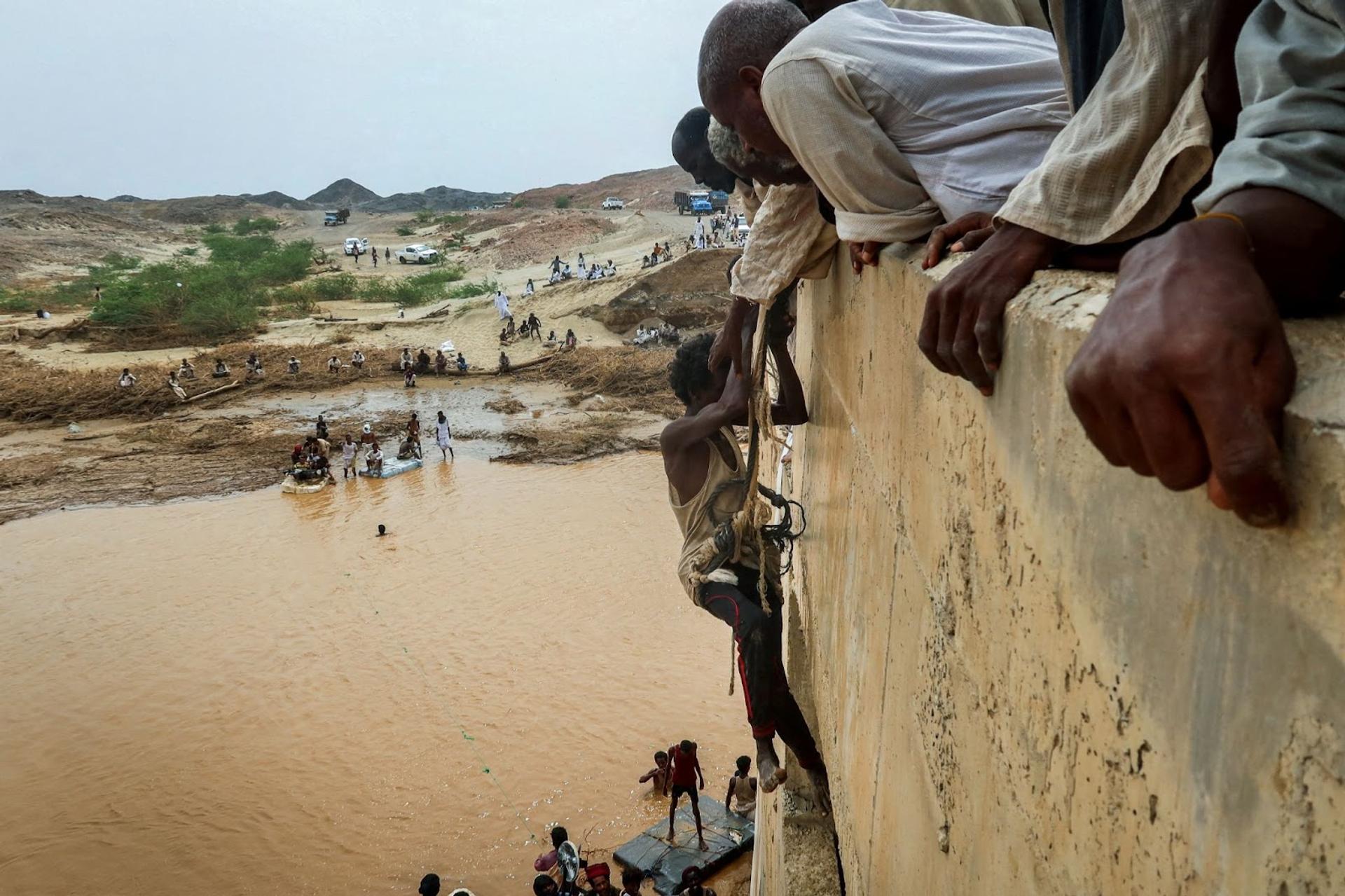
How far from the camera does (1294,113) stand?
79 cm

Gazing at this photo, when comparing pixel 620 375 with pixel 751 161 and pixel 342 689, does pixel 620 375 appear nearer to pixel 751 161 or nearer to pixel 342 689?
pixel 342 689

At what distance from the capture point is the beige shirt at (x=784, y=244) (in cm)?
259

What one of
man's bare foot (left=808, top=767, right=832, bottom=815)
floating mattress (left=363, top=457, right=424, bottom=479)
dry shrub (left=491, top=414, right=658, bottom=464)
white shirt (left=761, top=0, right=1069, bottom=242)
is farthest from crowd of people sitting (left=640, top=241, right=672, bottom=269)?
white shirt (left=761, top=0, right=1069, bottom=242)

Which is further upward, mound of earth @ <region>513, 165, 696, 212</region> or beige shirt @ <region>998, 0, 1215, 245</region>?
mound of earth @ <region>513, 165, 696, 212</region>

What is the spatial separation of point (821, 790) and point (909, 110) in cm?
288

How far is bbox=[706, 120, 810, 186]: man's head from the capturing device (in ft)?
7.41

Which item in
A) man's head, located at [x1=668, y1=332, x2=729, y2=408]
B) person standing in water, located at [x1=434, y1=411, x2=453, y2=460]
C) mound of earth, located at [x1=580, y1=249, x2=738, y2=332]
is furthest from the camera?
mound of earth, located at [x1=580, y1=249, x2=738, y2=332]

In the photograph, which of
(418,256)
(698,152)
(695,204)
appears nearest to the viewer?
(698,152)

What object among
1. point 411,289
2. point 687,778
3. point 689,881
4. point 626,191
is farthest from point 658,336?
point 626,191

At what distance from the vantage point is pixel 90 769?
1062cm

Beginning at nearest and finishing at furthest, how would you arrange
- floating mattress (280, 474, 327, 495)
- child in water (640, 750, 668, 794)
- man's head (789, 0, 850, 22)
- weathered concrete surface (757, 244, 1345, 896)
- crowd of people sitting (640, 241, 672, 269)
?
weathered concrete surface (757, 244, 1345, 896) → man's head (789, 0, 850, 22) → child in water (640, 750, 668, 794) → floating mattress (280, 474, 327, 495) → crowd of people sitting (640, 241, 672, 269)

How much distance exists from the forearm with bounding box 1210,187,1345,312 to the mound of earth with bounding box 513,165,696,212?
55.1 metres

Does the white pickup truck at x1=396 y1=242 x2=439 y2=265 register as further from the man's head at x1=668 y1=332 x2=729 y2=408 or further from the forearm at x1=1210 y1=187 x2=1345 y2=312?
the forearm at x1=1210 y1=187 x2=1345 y2=312

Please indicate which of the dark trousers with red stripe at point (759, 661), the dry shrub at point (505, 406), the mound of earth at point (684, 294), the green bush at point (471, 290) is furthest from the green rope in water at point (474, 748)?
the green bush at point (471, 290)
